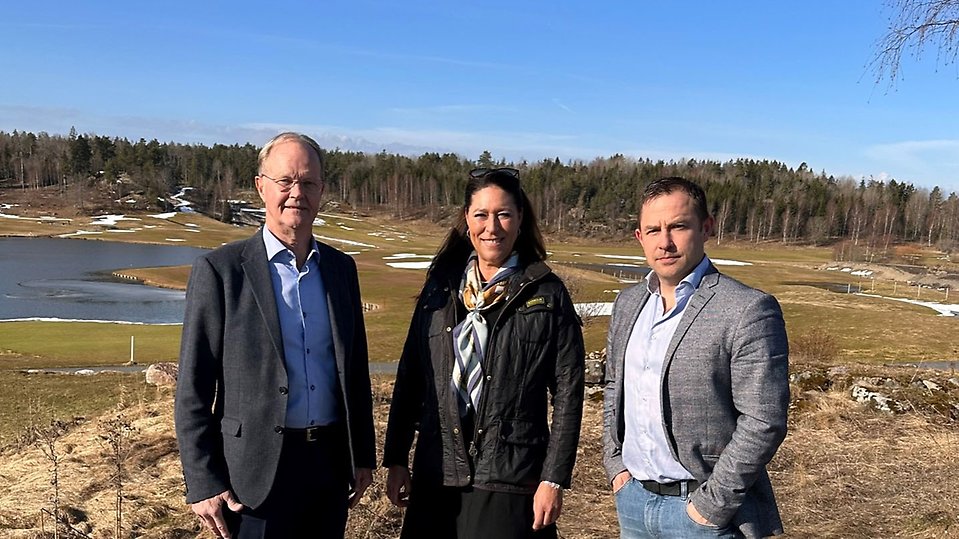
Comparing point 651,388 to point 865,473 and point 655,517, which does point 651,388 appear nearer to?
point 655,517

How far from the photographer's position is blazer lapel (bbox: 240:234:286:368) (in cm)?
306

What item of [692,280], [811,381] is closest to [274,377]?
[692,280]

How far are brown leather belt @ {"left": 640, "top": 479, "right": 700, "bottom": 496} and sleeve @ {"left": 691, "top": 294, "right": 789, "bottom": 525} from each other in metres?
0.14

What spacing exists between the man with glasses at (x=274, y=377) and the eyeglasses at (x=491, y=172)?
75 centimetres

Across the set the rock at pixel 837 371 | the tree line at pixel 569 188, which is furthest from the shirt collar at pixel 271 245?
the tree line at pixel 569 188

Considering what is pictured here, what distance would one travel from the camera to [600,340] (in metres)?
25.2

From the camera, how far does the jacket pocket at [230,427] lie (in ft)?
9.93

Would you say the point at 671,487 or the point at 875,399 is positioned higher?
the point at 671,487

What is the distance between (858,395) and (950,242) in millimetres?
106240

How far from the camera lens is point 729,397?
2.74m

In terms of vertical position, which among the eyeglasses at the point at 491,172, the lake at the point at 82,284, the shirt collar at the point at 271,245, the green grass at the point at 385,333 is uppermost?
the eyeglasses at the point at 491,172

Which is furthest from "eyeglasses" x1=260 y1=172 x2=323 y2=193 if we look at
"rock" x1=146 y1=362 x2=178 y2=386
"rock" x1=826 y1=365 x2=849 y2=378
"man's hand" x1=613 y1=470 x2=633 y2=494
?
"rock" x1=146 y1=362 x2=178 y2=386

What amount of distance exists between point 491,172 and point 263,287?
1.19 metres

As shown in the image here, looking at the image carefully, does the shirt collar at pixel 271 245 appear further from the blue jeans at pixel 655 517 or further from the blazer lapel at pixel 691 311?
the blue jeans at pixel 655 517
